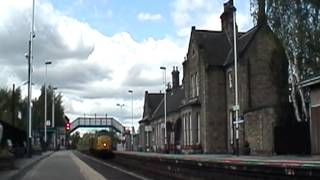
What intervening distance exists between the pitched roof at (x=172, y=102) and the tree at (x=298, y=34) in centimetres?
3403

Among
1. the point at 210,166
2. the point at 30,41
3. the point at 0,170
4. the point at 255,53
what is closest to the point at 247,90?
the point at 255,53

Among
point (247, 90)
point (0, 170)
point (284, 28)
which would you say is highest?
point (284, 28)

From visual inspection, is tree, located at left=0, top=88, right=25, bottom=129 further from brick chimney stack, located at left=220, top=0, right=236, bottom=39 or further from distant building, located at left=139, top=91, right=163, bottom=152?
brick chimney stack, located at left=220, top=0, right=236, bottom=39

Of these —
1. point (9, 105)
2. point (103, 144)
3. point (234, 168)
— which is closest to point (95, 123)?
point (9, 105)

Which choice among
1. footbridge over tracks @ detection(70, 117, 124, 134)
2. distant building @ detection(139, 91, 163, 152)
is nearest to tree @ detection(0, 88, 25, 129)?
distant building @ detection(139, 91, 163, 152)

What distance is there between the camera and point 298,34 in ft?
156

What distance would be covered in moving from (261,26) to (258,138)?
1436cm

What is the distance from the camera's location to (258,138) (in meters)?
48.8

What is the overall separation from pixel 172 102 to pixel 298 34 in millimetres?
47257

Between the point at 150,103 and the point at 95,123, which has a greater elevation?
the point at 150,103

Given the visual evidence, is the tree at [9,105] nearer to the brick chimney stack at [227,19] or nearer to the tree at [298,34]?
the brick chimney stack at [227,19]

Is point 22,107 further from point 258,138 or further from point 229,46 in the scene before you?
point 258,138

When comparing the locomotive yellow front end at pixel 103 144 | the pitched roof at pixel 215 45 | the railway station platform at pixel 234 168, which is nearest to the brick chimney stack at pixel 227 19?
the pitched roof at pixel 215 45

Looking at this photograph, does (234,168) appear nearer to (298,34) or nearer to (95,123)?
(298,34)
